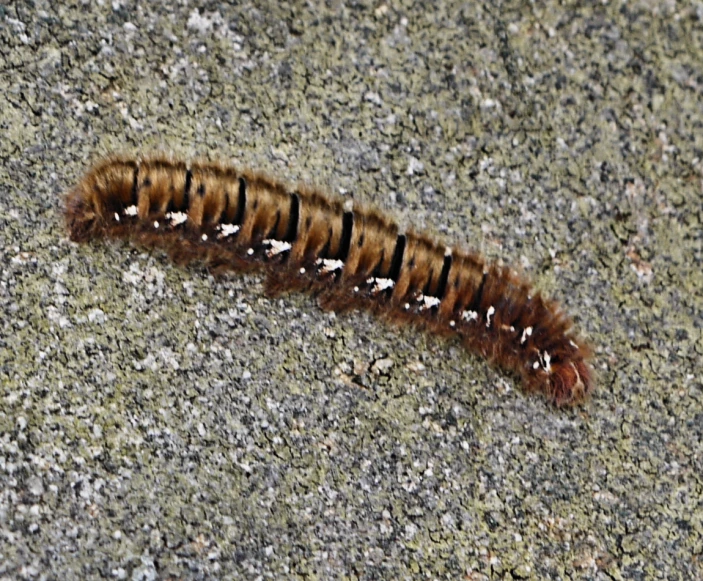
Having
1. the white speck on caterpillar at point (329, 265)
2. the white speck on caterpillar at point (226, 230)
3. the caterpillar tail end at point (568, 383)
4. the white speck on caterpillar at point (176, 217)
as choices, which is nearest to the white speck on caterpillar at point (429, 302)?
the white speck on caterpillar at point (329, 265)

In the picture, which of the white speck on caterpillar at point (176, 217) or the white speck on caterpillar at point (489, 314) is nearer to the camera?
the white speck on caterpillar at point (176, 217)

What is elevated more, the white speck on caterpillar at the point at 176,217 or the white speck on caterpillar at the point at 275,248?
the white speck on caterpillar at the point at 176,217

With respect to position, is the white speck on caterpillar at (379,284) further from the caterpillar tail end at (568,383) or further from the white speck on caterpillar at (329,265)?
the caterpillar tail end at (568,383)

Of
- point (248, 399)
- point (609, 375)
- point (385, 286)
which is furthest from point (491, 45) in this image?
point (248, 399)

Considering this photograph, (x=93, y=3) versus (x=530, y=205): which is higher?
(x=93, y=3)

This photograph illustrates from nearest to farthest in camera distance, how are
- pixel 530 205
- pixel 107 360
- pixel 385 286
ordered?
pixel 107 360 → pixel 385 286 → pixel 530 205

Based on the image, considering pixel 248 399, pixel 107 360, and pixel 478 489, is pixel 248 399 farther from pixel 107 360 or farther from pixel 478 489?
pixel 478 489
